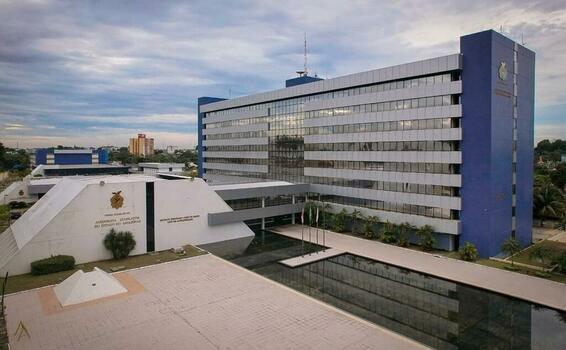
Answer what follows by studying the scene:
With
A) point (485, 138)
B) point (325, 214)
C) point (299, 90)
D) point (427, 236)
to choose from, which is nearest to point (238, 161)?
point (299, 90)

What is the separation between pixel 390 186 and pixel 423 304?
18.3m

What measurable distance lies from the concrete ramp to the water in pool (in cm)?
Answer: 54

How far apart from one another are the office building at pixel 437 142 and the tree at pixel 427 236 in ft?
2.86

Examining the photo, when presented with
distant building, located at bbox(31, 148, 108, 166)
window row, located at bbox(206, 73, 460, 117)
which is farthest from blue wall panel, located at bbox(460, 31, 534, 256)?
distant building, located at bbox(31, 148, 108, 166)

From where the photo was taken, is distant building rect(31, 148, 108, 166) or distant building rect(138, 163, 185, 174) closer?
distant building rect(138, 163, 185, 174)

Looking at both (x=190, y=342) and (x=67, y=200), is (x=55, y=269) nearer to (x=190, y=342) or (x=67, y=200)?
(x=67, y=200)

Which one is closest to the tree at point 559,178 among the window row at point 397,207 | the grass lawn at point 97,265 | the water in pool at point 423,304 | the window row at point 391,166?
the window row at point 397,207

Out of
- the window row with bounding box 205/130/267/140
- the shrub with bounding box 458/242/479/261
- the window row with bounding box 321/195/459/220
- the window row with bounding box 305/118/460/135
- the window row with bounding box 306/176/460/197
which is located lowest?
the shrub with bounding box 458/242/479/261

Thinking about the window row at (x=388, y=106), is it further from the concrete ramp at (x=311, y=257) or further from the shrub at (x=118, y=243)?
the shrub at (x=118, y=243)

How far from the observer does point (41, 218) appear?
32.8 metres

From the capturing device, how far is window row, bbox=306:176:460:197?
35188 mm

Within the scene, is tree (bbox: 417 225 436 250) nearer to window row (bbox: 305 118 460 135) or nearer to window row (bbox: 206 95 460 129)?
window row (bbox: 305 118 460 135)

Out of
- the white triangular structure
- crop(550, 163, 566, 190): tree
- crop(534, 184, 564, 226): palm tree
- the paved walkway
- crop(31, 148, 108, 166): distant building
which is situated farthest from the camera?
crop(31, 148, 108, 166): distant building

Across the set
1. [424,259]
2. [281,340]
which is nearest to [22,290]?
[281,340]
